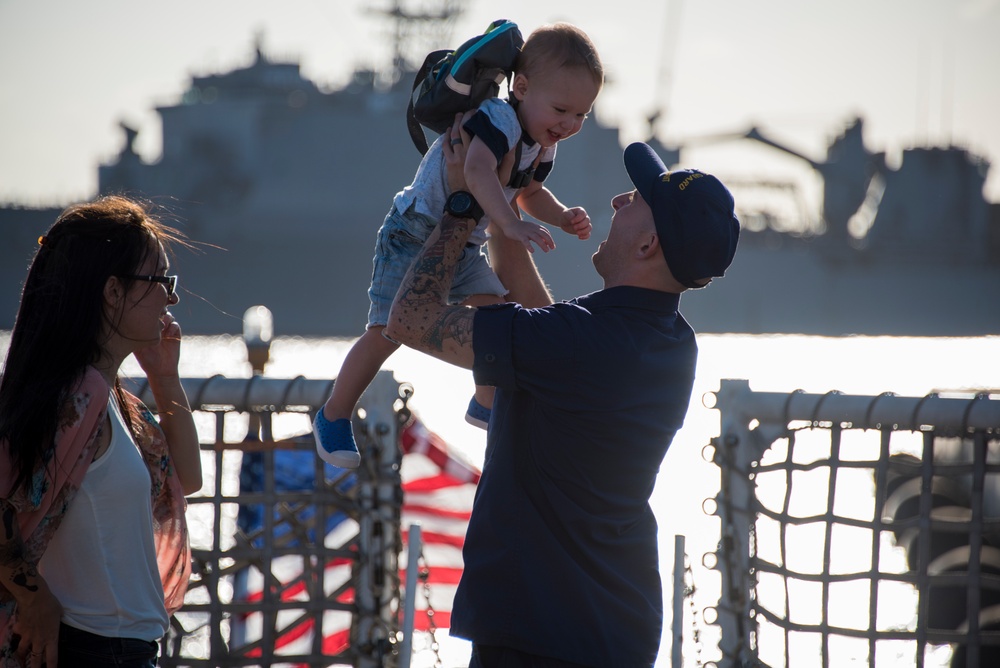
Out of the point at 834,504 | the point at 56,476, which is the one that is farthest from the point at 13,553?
the point at 834,504

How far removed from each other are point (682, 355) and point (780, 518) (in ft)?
3.88

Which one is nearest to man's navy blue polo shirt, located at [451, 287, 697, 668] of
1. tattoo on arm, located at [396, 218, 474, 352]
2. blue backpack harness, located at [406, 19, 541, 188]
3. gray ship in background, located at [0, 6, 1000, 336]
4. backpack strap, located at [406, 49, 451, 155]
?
tattoo on arm, located at [396, 218, 474, 352]

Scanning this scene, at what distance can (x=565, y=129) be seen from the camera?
94.0 inches

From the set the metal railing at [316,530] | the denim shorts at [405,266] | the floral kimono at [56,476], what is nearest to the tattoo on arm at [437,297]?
the denim shorts at [405,266]

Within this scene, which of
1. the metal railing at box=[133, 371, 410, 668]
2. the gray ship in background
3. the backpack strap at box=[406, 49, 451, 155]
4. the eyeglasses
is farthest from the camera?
the gray ship in background

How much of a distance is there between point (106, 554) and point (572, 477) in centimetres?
88

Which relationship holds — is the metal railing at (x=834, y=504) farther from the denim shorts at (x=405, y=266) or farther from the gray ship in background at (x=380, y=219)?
the gray ship in background at (x=380, y=219)

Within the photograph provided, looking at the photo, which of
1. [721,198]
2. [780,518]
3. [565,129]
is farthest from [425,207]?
[780,518]

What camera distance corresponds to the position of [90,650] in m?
1.92

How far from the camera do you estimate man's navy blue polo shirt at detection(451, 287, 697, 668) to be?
1.89m

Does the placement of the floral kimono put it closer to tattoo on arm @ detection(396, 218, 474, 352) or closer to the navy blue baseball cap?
tattoo on arm @ detection(396, 218, 474, 352)

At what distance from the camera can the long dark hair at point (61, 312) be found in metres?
1.86

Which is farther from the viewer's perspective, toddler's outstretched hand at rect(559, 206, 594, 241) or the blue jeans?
toddler's outstretched hand at rect(559, 206, 594, 241)

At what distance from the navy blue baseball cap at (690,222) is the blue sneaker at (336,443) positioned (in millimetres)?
857
